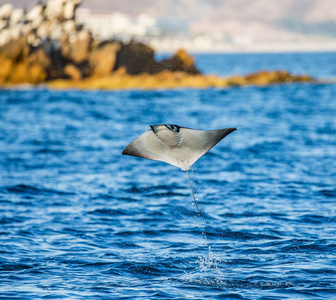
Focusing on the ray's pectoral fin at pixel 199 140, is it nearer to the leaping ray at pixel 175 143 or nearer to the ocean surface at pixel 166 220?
the leaping ray at pixel 175 143

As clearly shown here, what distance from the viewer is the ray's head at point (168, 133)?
31.1 ft

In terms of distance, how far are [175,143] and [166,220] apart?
421 cm

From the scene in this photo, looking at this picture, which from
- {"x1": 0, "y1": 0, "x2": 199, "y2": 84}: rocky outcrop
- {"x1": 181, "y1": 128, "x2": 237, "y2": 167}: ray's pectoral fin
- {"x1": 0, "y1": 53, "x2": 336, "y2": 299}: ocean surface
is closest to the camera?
{"x1": 0, "y1": 53, "x2": 336, "y2": 299}: ocean surface

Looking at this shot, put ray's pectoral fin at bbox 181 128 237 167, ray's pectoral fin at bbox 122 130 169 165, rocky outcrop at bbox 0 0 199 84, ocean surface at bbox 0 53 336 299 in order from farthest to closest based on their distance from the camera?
rocky outcrop at bbox 0 0 199 84 → ray's pectoral fin at bbox 122 130 169 165 → ray's pectoral fin at bbox 181 128 237 167 → ocean surface at bbox 0 53 336 299

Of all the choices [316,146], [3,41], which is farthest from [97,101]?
[316,146]

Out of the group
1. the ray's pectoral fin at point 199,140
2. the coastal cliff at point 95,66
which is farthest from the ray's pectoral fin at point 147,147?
the coastal cliff at point 95,66

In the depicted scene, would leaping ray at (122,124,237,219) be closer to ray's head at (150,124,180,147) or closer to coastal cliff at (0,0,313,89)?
ray's head at (150,124,180,147)

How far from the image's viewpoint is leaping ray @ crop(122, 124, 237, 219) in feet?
31.4

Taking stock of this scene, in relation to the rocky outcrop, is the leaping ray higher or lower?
lower

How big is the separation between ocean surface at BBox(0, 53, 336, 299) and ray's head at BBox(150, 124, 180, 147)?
228 cm

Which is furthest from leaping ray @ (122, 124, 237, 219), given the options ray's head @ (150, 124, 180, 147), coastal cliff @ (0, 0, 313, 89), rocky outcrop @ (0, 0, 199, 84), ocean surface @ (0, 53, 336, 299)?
rocky outcrop @ (0, 0, 199, 84)

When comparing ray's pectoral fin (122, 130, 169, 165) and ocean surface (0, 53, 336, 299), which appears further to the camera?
ray's pectoral fin (122, 130, 169, 165)

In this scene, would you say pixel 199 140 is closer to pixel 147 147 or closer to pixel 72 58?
pixel 147 147

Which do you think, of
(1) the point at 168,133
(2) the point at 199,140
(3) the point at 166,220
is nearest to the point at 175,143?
(1) the point at 168,133
